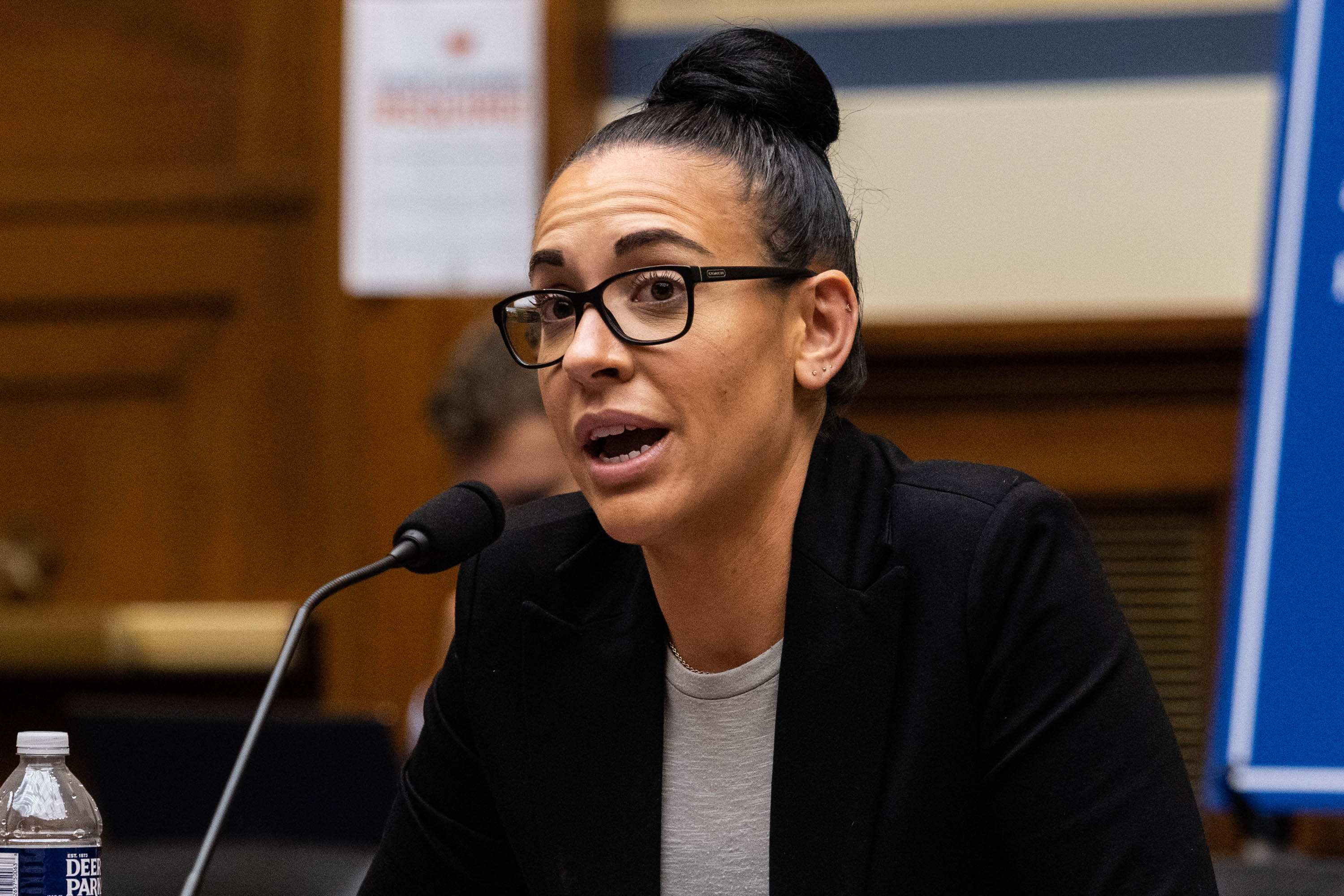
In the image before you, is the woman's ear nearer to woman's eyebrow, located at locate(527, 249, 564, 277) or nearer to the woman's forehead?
the woman's forehead

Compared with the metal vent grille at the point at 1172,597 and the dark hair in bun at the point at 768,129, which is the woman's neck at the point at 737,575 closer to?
the dark hair in bun at the point at 768,129

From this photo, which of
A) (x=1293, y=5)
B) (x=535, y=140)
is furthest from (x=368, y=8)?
(x=1293, y=5)

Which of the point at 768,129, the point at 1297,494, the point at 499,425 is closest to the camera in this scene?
the point at 768,129

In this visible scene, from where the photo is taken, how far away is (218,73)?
322 centimetres

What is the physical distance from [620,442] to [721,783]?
0.31m

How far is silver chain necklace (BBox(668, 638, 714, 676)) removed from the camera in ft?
4.77

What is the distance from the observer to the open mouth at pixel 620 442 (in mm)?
1329

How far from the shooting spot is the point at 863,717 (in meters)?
1.34

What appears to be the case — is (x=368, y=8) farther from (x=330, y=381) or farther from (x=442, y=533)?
(x=442, y=533)

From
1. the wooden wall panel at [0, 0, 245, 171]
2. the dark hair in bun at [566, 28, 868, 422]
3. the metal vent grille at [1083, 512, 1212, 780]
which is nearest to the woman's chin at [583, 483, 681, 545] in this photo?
the dark hair in bun at [566, 28, 868, 422]

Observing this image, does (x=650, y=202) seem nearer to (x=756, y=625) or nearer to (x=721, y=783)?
A: (x=756, y=625)

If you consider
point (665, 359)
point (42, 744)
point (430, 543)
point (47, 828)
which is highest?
point (665, 359)

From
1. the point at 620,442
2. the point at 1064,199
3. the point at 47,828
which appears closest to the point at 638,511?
the point at 620,442

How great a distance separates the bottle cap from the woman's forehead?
1.76 feet
